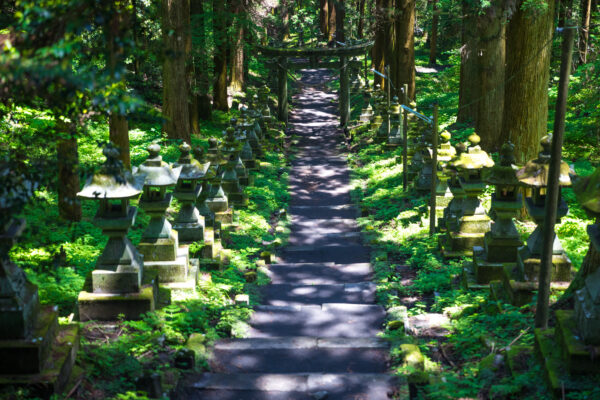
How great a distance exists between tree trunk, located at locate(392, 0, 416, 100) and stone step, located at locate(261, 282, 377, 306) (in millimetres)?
15740

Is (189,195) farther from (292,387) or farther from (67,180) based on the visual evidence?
(292,387)

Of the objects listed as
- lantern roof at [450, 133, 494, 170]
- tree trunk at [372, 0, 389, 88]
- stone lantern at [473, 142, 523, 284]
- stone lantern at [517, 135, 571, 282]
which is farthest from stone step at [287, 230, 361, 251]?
tree trunk at [372, 0, 389, 88]

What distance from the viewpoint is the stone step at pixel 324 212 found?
1503cm

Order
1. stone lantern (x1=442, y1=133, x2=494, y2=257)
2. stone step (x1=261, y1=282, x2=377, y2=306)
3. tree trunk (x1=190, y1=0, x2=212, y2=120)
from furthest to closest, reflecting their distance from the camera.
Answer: tree trunk (x1=190, y1=0, x2=212, y2=120) → stone lantern (x1=442, y1=133, x2=494, y2=257) → stone step (x1=261, y1=282, x2=377, y2=306)

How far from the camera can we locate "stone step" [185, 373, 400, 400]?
18.2 feet

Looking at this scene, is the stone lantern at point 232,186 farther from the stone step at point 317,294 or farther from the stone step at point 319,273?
the stone step at point 317,294

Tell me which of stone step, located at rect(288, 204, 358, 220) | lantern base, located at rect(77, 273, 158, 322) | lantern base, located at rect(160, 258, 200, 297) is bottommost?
stone step, located at rect(288, 204, 358, 220)

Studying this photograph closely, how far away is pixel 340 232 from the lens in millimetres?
13609

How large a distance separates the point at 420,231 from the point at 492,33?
7.54m

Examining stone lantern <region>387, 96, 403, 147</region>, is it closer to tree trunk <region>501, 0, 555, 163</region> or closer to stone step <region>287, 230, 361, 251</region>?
stone step <region>287, 230, 361, 251</region>

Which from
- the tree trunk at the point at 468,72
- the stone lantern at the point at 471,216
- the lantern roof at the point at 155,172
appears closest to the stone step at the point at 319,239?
the stone lantern at the point at 471,216

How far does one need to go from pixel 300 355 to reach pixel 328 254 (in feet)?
17.2

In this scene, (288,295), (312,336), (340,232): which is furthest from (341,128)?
(312,336)

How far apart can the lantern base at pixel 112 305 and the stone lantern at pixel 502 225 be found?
181 inches
